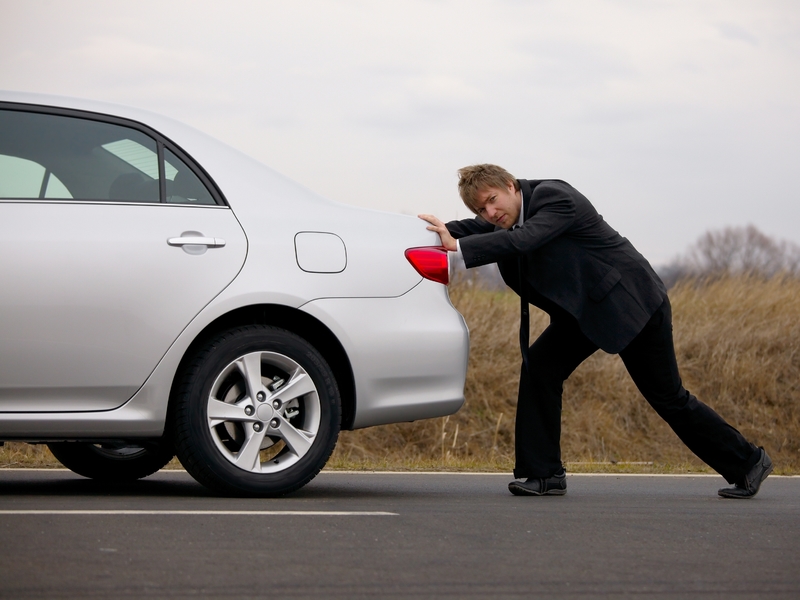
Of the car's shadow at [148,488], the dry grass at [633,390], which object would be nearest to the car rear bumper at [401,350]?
the car's shadow at [148,488]

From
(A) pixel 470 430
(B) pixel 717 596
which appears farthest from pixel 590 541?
(A) pixel 470 430

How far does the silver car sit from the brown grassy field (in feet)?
21.1

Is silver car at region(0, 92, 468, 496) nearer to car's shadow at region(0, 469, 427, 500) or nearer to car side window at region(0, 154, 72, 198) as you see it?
car side window at region(0, 154, 72, 198)

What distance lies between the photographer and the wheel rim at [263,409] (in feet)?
17.0

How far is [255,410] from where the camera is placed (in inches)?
205

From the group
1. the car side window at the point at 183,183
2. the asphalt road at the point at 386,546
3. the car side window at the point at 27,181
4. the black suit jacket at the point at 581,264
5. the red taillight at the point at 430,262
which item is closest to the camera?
the asphalt road at the point at 386,546

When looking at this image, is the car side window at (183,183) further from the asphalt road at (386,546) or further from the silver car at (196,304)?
the asphalt road at (386,546)

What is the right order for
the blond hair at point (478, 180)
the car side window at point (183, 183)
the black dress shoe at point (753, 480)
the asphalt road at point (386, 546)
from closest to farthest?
1. the asphalt road at point (386, 546)
2. the car side window at point (183, 183)
3. the blond hair at point (478, 180)
4. the black dress shoe at point (753, 480)

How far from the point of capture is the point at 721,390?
14930 mm

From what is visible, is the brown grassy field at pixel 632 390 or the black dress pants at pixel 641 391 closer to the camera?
the black dress pants at pixel 641 391

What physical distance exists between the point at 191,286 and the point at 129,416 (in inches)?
24.6

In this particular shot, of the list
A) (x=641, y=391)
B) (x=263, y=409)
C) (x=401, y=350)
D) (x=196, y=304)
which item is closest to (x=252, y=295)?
(x=196, y=304)

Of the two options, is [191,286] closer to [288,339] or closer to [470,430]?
[288,339]

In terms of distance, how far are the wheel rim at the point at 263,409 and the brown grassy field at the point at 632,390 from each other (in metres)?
6.49
